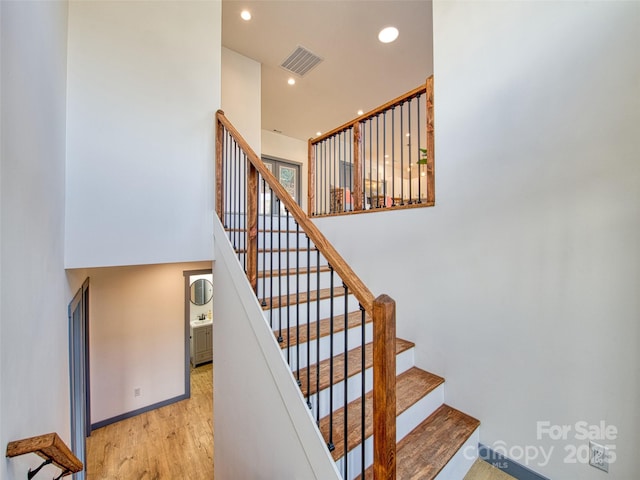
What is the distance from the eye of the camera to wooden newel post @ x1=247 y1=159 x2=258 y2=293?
183 cm

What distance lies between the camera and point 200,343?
213 inches

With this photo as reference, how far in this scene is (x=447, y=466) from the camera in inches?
60.9

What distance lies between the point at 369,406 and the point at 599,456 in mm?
1194

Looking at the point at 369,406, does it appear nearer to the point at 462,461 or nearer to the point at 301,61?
the point at 462,461

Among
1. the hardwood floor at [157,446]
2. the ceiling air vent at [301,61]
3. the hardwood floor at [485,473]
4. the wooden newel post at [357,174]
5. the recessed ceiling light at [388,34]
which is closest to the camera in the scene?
the hardwood floor at [485,473]

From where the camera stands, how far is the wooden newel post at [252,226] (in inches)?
72.1

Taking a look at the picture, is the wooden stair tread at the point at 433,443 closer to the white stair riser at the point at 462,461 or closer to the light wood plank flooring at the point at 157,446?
the white stair riser at the point at 462,461

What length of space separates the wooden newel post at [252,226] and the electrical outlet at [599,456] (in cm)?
206

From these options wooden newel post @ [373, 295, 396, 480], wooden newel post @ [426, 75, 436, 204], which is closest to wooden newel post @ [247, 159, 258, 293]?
wooden newel post @ [373, 295, 396, 480]

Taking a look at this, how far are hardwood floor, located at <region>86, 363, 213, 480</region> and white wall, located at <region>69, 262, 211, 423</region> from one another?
260 millimetres

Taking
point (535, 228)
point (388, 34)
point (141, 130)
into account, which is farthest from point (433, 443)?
point (388, 34)

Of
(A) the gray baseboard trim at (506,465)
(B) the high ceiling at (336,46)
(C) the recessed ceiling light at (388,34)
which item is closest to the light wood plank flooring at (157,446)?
(A) the gray baseboard trim at (506,465)

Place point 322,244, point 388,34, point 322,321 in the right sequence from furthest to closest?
point 388,34
point 322,321
point 322,244

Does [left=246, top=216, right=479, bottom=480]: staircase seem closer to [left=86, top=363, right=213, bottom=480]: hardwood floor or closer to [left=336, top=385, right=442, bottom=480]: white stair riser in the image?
[left=336, top=385, right=442, bottom=480]: white stair riser
